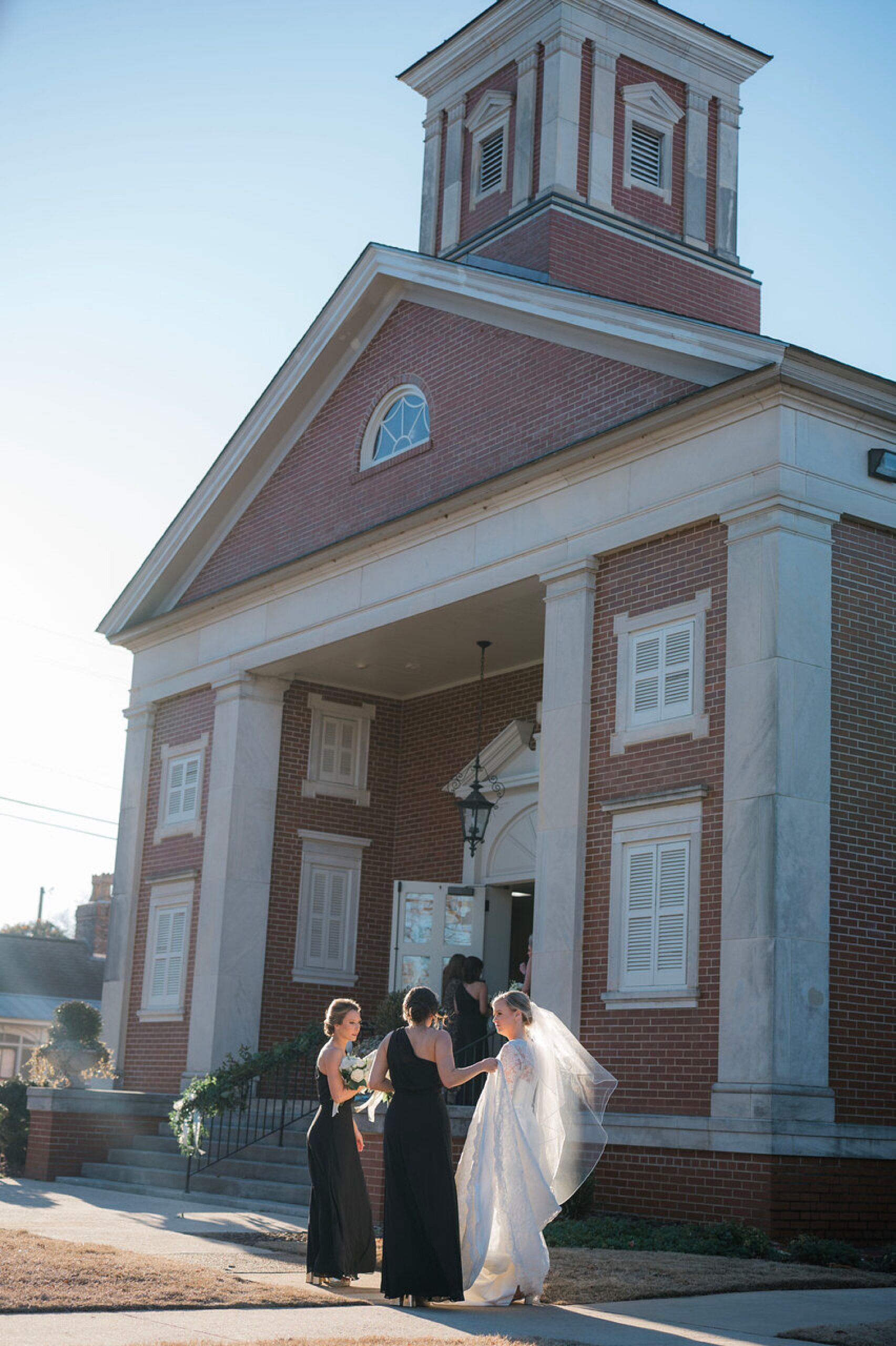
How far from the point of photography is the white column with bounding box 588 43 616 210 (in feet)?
73.2

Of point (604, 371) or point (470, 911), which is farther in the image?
point (470, 911)

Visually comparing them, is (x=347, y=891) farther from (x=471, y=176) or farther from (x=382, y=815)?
(x=471, y=176)

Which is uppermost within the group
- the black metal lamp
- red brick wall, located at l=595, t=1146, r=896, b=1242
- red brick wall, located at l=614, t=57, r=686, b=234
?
red brick wall, located at l=614, t=57, r=686, b=234

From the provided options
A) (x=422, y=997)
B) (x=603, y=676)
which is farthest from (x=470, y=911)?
(x=422, y=997)

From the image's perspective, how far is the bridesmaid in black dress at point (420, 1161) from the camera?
8.86m

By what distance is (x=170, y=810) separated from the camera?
880 inches

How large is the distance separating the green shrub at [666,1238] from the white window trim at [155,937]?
30.5 feet

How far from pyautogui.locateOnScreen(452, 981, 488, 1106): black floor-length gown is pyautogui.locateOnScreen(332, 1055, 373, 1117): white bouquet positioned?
5.34 metres

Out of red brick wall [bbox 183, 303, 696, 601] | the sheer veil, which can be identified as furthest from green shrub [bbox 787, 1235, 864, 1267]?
red brick wall [bbox 183, 303, 696, 601]

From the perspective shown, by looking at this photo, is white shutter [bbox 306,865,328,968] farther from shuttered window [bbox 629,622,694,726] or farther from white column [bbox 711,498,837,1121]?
white column [bbox 711,498,837,1121]

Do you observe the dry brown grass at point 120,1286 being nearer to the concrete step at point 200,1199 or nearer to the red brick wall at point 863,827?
the concrete step at point 200,1199

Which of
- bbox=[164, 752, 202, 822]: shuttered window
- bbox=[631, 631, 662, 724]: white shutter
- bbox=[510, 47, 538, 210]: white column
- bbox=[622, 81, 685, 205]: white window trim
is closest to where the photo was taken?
bbox=[631, 631, 662, 724]: white shutter

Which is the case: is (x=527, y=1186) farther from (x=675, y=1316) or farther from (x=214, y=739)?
(x=214, y=739)

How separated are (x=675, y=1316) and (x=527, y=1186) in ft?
3.57
